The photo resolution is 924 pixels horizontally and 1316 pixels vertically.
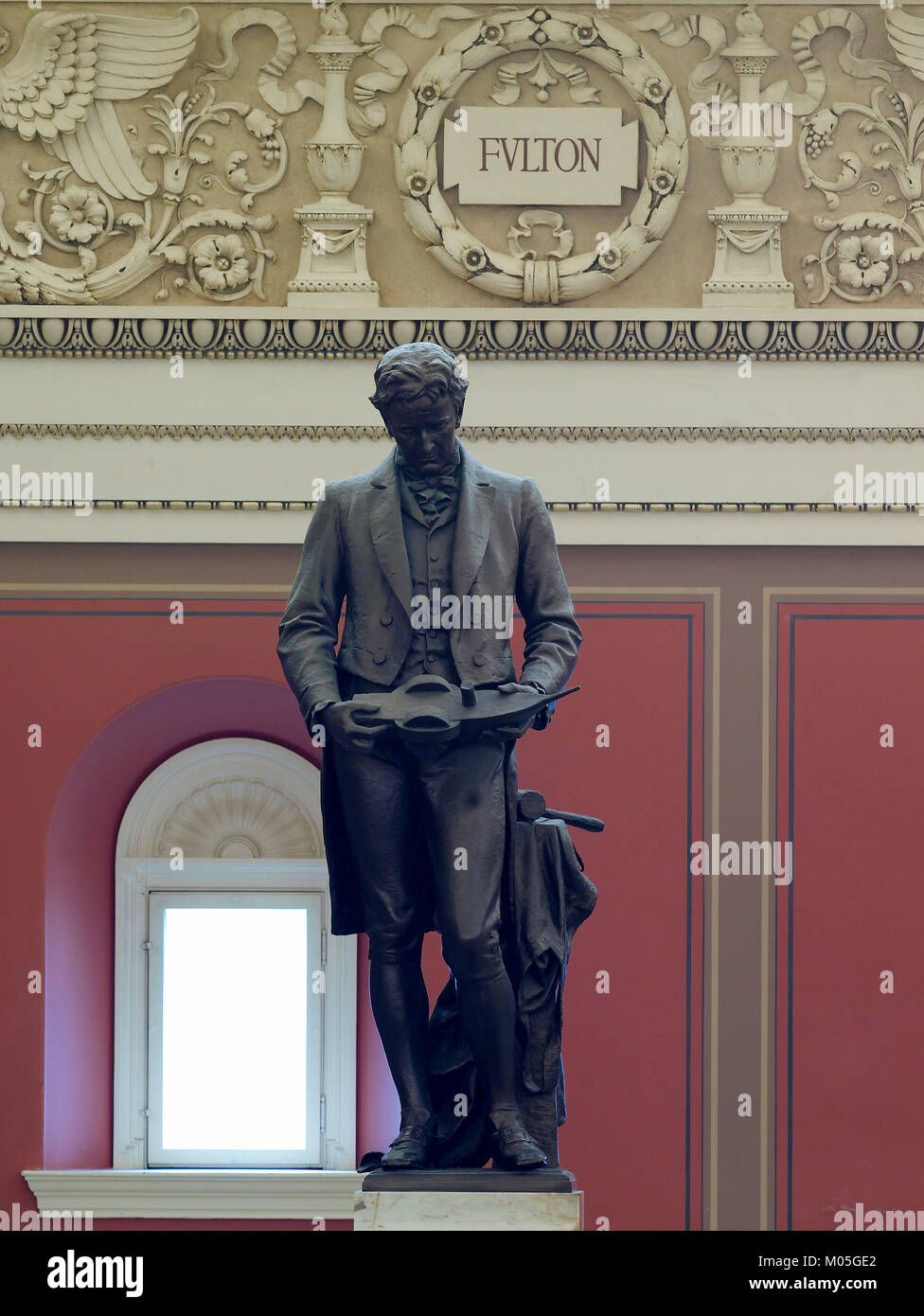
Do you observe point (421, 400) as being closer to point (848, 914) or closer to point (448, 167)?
point (448, 167)

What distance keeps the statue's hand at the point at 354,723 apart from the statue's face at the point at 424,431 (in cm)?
64

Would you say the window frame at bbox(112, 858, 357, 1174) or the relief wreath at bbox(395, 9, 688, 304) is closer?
the relief wreath at bbox(395, 9, 688, 304)

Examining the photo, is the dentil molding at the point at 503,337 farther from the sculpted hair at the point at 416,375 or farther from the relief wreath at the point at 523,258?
the sculpted hair at the point at 416,375

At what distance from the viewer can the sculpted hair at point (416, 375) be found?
455 cm

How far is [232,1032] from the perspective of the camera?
8.69 meters

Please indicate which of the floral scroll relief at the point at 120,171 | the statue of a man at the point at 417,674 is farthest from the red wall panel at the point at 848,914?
the statue of a man at the point at 417,674

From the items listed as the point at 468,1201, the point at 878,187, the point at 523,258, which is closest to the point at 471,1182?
the point at 468,1201

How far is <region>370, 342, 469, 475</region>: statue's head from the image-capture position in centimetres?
455

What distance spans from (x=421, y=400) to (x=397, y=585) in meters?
0.45

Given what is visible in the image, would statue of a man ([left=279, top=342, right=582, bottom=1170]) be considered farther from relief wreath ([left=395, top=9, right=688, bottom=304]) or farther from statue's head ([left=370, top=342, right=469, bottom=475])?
relief wreath ([left=395, top=9, right=688, bottom=304])

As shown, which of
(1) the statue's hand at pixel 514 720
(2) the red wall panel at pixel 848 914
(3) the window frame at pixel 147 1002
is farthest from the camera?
(3) the window frame at pixel 147 1002

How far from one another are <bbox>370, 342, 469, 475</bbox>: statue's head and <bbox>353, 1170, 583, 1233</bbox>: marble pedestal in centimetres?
169

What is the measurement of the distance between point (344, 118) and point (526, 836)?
463 centimetres

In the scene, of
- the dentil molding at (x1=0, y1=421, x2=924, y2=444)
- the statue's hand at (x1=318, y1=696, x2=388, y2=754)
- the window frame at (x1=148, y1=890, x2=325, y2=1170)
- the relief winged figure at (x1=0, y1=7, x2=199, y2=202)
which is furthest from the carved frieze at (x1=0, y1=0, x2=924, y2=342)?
the statue's hand at (x1=318, y1=696, x2=388, y2=754)
